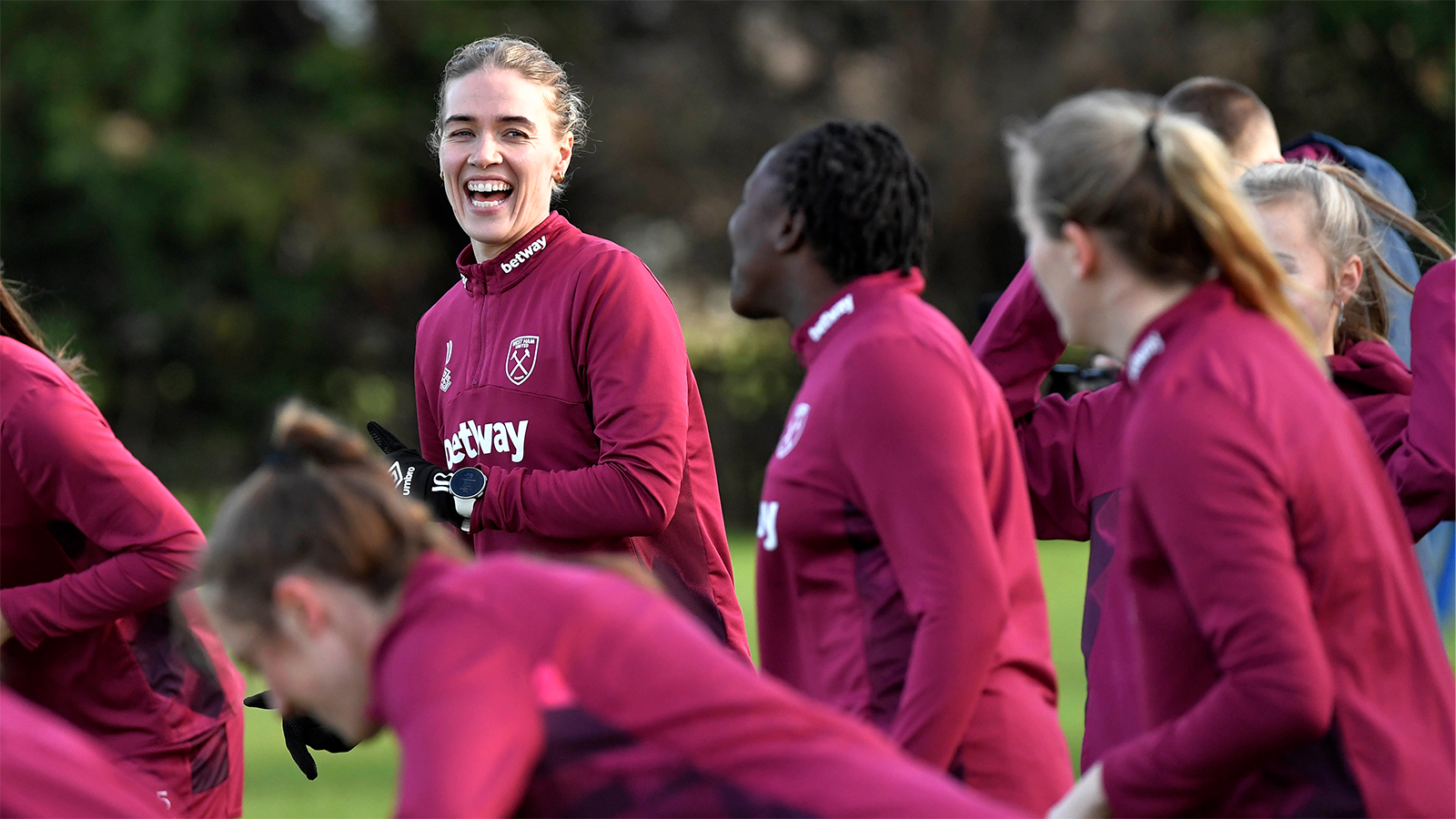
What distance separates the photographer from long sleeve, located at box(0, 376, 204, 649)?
3.50m

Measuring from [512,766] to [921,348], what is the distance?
98 cm

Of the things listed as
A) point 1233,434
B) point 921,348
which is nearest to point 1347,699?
point 1233,434

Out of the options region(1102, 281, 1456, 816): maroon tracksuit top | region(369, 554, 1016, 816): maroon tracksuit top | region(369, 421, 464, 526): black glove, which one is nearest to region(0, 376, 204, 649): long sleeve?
region(369, 421, 464, 526): black glove

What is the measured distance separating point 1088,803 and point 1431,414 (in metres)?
1.52

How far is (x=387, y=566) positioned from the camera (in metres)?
2.06

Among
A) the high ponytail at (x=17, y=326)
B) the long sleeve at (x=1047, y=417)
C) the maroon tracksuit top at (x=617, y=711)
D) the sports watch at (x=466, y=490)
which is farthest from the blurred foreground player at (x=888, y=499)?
the high ponytail at (x=17, y=326)

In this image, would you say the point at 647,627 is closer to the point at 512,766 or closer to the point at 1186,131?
the point at 512,766

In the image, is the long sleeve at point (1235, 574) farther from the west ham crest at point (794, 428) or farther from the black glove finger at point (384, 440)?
the black glove finger at point (384, 440)

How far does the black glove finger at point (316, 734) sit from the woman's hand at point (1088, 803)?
1907 millimetres

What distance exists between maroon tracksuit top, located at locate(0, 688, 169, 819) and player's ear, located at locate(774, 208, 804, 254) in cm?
128

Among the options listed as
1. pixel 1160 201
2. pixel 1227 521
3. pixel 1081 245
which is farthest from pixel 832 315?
pixel 1227 521

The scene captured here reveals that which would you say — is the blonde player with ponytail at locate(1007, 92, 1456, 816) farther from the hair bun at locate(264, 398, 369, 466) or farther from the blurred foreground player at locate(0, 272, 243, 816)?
the blurred foreground player at locate(0, 272, 243, 816)

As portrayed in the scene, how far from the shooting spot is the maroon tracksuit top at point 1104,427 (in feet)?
11.0

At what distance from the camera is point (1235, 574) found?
208 centimetres
